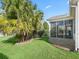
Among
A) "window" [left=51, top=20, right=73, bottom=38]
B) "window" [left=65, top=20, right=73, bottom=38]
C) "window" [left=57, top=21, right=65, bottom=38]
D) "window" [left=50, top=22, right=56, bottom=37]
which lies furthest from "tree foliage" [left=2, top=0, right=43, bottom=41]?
"window" [left=65, top=20, right=73, bottom=38]

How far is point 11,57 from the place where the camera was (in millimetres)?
21953

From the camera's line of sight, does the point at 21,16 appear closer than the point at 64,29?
No

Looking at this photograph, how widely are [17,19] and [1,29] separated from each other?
301cm

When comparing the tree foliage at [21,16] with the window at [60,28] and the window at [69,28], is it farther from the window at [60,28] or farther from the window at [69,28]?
the window at [69,28]

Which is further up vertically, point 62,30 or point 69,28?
point 69,28

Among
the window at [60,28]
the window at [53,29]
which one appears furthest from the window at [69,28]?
the window at [53,29]

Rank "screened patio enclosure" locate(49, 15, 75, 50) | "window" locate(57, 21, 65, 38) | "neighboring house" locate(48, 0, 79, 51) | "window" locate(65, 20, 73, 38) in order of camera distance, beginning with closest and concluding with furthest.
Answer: "neighboring house" locate(48, 0, 79, 51) → "screened patio enclosure" locate(49, 15, 75, 50) → "window" locate(65, 20, 73, 38) → "window" locate(57, 21, 65, 38)

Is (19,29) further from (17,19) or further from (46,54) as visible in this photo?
(46,54)

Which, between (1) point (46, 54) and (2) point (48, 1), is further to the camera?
(2) point (48, 1)

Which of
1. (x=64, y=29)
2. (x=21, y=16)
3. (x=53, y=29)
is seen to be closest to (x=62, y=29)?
(x=64, y=29)

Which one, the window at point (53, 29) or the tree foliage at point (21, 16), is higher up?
the tree foliage at point (21, 16)

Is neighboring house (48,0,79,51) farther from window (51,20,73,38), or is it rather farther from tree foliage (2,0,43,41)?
tree foliage (2,0,43,41)

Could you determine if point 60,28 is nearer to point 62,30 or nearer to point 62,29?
point 62,29

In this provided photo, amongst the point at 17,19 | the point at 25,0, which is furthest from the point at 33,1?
the point at 17,19
